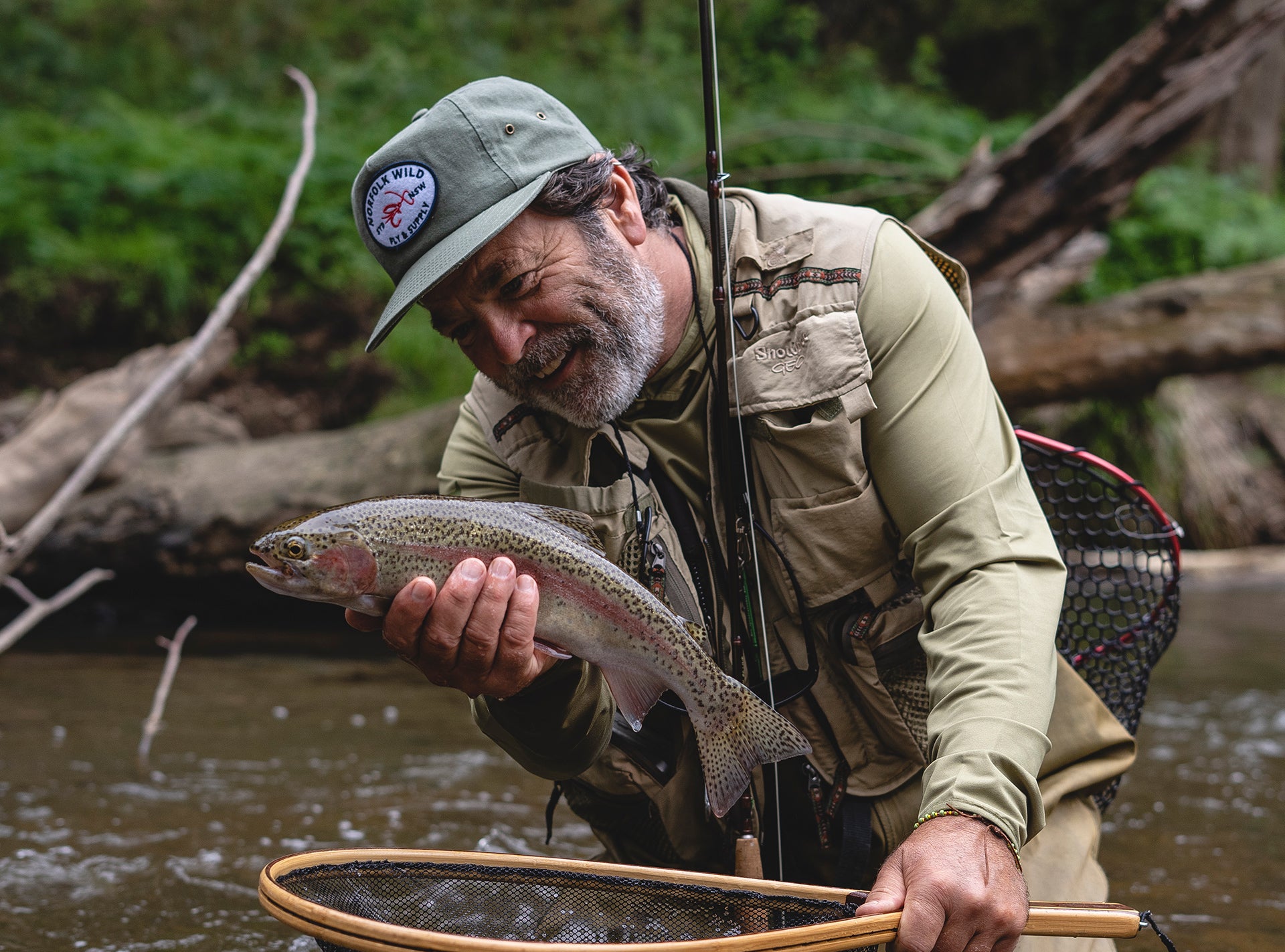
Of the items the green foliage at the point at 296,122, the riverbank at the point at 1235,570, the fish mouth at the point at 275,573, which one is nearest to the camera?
the fish mouth at the point at 275,573

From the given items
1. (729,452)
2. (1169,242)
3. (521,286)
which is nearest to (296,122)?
(1169,242)

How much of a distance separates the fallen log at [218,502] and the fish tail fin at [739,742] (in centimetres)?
394

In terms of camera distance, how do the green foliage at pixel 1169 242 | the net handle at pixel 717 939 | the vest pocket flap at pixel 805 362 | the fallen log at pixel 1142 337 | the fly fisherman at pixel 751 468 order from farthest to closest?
the green foliage at pixel 1169 242 → the fallen log at pixel 1142 337 → the vest pocket flap at pixel 805 362 → the fly fisherman at pixel 751 468 → the net handle at pixel 717 939

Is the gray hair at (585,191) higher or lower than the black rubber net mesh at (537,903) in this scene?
higher

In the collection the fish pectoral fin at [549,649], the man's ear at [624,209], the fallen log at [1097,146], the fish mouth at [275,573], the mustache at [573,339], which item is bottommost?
the fish pectoral fin at [549,649]

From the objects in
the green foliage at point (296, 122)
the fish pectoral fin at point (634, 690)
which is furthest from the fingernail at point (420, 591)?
the green foliage at point (296, 122)

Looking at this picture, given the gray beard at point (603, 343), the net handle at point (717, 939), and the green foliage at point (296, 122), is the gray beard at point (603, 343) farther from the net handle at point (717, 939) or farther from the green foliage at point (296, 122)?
the green foliage at point (296, 122)

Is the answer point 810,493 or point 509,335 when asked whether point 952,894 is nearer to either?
point 810,493

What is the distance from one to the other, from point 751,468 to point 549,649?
59cm

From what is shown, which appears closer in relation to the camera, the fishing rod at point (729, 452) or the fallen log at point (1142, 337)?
the fishing rod at point (729, 452)

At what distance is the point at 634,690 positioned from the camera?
92.8 inches

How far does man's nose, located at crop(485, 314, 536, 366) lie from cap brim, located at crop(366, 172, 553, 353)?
14cm

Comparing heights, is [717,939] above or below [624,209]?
below

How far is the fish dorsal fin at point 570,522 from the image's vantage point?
2.26 metres
